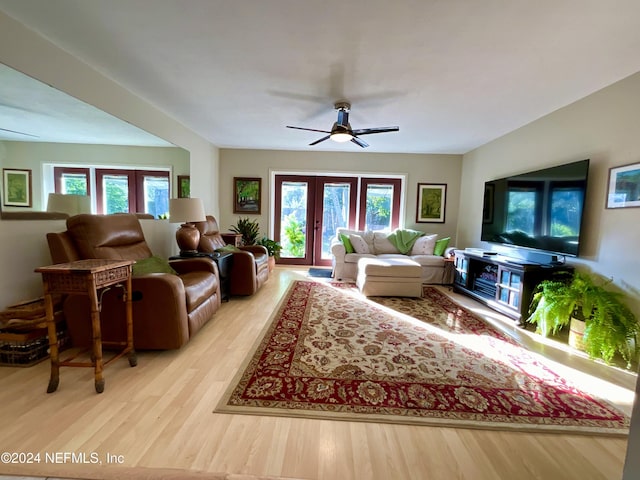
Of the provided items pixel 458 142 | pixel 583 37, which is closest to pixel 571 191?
pixel 583 37

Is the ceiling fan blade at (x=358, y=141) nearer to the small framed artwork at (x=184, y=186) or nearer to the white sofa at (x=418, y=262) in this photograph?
the white sofa at (x=418, y=262)

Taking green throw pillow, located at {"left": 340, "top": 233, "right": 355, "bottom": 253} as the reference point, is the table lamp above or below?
above

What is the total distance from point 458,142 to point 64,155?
5.11 m

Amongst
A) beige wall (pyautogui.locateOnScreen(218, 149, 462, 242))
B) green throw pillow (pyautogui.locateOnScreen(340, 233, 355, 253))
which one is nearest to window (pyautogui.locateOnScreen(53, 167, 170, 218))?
beige wall (pyautogui.locateOnScreen(218, 149, 462, 242))

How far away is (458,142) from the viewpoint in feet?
14.2

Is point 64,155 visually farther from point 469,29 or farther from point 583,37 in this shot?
point 583,37

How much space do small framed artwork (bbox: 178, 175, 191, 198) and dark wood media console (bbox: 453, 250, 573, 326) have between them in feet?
13.4

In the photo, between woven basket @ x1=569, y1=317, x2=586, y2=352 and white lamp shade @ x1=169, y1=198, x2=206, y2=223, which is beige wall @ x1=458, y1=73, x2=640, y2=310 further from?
white lamp shade @ x1=169, y1=198, x2=206, y2=223

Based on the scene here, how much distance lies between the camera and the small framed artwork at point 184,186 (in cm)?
365

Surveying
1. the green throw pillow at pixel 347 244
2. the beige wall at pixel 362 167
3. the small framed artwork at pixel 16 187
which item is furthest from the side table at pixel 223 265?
the beige wall at pixel 362 167

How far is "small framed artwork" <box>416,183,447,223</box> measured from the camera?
17.1ft

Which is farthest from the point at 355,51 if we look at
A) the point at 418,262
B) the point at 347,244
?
the point at 418,262

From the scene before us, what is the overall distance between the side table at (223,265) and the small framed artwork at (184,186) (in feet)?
3.56

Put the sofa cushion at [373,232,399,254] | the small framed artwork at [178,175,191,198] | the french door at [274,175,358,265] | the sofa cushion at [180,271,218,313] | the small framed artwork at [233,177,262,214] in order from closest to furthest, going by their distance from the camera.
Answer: the sofa cushion at [180,271,218,313], the small framed artwork at [178,175,191,198], the sofa cushion at [373,232,399,254], the small framed artwork at [233,177,262,214], the french door at [274,175,358,265]
